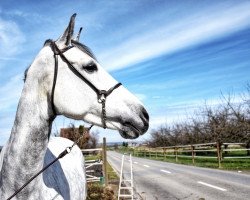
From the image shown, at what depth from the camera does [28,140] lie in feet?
8.77

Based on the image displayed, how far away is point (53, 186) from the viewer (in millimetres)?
3146

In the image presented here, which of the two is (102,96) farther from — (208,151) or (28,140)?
(208,151)

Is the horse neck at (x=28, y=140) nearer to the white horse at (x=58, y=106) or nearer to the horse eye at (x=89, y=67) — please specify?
the white horse at (x=58, y=106)

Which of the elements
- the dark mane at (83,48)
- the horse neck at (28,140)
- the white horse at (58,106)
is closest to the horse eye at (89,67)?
the white horse at (58,106)

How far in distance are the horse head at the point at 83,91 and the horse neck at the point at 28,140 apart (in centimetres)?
7

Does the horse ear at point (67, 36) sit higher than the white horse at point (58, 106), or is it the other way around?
the horse ear at point (67, 36)

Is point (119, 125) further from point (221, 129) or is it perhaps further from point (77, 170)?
point (221, 129)

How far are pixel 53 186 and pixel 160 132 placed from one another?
6498 centimetres

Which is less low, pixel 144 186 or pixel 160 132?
pixel 160 132

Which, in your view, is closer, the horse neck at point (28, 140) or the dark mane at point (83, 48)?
the horse neck at point (28, 140)

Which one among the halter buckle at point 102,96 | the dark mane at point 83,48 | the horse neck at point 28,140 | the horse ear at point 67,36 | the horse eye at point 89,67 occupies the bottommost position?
the horse neck at point 28,140

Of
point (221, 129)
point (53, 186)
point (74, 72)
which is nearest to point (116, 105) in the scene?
point (74, 72)

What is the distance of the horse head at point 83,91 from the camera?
8.66 feet

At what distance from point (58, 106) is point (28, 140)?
32 cm
